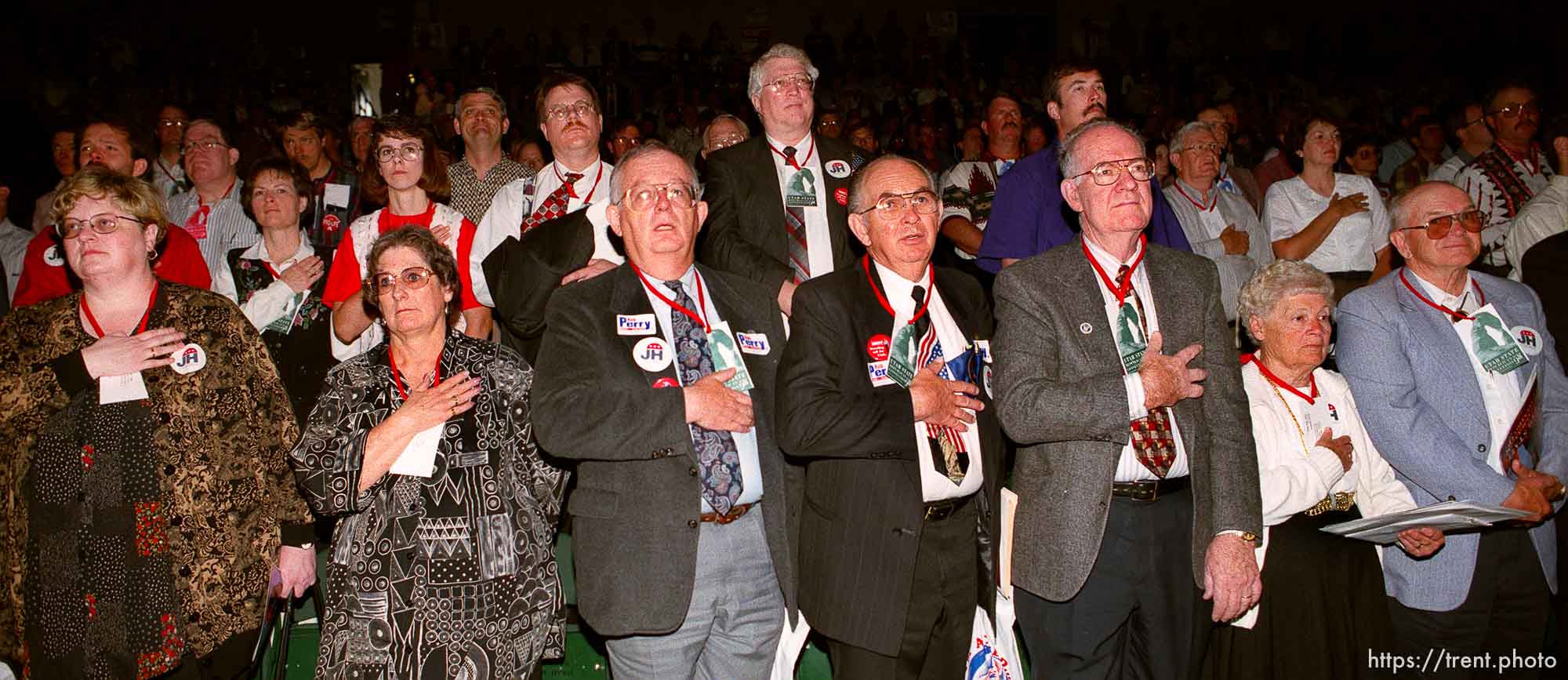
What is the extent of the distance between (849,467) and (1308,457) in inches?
57.7

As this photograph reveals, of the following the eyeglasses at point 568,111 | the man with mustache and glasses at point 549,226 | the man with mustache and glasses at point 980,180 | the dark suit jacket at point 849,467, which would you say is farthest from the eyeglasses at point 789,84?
the man with mustache and glasses at point 980,180

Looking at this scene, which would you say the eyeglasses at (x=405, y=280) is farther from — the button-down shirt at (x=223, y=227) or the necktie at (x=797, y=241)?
the button-down shirt at (x=223, y=227)

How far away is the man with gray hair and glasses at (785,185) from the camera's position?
3.78 m

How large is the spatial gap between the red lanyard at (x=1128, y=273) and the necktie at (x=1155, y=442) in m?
0.31

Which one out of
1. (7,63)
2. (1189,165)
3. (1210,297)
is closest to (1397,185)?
(1189,165)

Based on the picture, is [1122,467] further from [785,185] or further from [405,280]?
[405,280]

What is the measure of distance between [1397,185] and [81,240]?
743 centimetres

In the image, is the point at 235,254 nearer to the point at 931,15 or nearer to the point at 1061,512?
the point at 1061,512

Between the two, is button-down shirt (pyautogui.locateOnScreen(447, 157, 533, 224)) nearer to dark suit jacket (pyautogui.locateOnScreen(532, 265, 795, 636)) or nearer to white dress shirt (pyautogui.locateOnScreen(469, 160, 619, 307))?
white dress shirt (pyautogui.locateOnScreen(469, 160, 619, 307))

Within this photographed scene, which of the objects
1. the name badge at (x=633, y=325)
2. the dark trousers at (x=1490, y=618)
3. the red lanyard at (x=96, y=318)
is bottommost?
the dark trousers at (x=1490, y=618)

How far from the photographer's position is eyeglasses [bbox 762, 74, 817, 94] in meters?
3.89

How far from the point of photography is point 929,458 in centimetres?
275

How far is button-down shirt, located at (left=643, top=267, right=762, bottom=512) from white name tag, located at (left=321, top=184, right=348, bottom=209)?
2704mm

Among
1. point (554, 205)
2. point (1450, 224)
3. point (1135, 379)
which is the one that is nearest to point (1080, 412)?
point (1135, 379)
